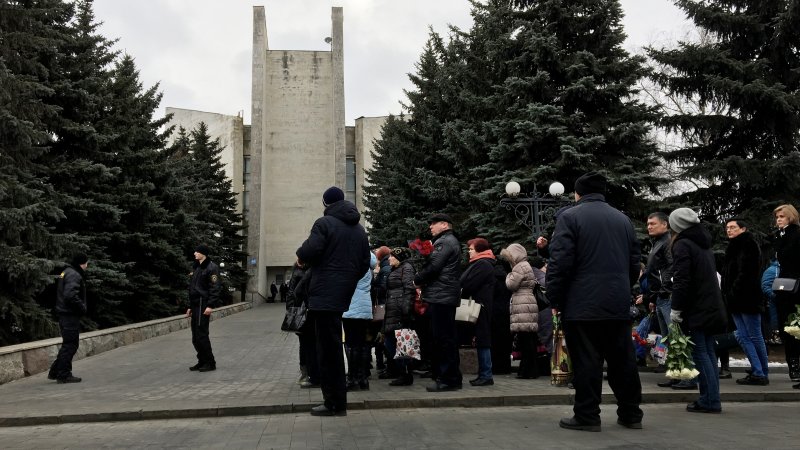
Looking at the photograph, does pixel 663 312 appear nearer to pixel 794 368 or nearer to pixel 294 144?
pixel 794 368

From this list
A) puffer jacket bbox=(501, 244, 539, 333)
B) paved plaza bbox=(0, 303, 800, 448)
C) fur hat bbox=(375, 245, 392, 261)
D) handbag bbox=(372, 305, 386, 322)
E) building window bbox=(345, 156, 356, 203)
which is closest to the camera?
paved plaza bbox=(0, 303, 800, 448)

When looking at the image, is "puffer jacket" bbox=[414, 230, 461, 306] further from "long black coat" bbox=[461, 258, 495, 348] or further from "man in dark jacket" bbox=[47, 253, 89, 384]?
"man in dark jacket" bbox=[47, 253, 89, 384]

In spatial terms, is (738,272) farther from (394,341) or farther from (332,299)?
(332,299)

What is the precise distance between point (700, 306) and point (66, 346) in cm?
826

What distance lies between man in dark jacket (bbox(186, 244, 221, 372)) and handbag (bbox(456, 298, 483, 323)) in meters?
3.91

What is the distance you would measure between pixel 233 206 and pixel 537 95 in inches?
1029

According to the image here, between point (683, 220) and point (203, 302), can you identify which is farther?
point (203, 302)

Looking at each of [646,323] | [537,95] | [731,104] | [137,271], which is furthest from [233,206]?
[646,323]

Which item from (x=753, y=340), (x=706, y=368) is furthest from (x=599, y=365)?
(x=753, y=340)

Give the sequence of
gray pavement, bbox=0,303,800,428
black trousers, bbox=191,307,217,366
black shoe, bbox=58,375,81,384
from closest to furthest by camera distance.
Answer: gray pavement, bbox=0,303,800,428 → black shoe, bbox=58,375,81,384 → black trousers, bbox=191,307,217,366

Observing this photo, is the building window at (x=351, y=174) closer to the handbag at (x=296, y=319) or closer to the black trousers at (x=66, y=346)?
the black trousers at (x=66, y=346)

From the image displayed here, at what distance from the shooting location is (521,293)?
8.70 metres

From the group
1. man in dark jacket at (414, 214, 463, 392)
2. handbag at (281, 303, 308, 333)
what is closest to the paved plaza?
man in dark jacket at (414, 214, 463, 392)

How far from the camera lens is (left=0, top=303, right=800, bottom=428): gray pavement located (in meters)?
6.80
